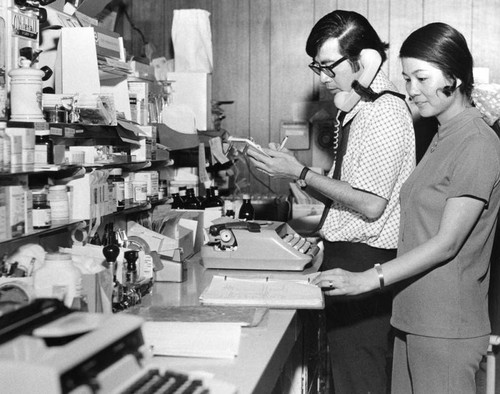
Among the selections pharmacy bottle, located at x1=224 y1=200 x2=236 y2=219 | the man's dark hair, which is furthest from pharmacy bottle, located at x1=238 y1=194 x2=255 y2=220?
the man's dark hair

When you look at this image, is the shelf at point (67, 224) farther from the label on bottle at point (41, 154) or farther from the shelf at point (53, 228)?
the label on bottle at point (41, 154)

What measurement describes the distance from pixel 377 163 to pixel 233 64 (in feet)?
7.86

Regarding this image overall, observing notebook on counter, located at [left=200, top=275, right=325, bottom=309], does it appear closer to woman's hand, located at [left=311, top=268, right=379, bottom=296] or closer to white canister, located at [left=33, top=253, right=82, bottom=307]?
woman's hand, located at [left=311, top=268, right=379, bottom=296]

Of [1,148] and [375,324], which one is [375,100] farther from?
[1,148]

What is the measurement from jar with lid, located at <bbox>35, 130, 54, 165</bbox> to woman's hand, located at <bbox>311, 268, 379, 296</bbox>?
0.96 metres

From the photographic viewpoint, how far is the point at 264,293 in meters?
2.50

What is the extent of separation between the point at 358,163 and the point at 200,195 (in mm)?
1719

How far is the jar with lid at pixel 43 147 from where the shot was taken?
2322 mm

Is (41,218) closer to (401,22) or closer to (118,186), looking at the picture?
(118,186)

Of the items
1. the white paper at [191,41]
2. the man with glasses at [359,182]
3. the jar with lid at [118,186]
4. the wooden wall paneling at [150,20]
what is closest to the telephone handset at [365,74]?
the man with glasses at [359,182]

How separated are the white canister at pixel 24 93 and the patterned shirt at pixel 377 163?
1.09 metres

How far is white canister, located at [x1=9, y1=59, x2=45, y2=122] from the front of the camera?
2252 millimetres

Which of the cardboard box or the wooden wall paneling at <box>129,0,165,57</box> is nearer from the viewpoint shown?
the cardboard box

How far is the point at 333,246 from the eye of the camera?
8.83 feet
